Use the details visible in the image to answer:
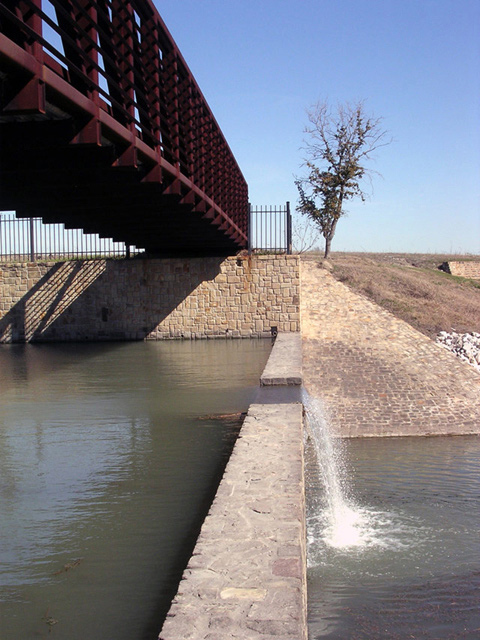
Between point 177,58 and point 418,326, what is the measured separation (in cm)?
1115

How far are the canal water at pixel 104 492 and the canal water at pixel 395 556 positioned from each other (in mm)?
1055

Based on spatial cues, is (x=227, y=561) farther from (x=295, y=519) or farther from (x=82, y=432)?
(x=82, y=432)

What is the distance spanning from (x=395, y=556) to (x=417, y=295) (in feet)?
60.0

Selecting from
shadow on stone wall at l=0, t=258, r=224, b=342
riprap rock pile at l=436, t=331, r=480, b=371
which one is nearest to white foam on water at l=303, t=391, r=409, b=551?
riprap rock pile at l=436, t=331, r=480, b=371

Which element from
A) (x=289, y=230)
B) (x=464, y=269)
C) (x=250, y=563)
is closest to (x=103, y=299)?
(x=289, y=230)

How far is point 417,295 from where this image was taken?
23016mm

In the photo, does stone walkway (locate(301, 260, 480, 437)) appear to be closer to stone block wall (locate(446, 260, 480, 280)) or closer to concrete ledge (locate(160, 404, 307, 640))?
concrete ledge (locate(160, 404, 307, 640))

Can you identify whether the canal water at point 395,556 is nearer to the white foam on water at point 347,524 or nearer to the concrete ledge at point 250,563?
the white foam on water at point 347,524

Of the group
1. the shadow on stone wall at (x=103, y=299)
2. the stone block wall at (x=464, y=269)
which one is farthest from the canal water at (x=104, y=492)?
the stone block wall at (x=464, y=269)

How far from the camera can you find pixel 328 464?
884 centimetres

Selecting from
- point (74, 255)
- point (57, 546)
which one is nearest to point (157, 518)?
point (57, 546)

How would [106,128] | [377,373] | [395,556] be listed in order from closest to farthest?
[395,556]
[106,128]
[377,373]

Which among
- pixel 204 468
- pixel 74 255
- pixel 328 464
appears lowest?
pixel 328 464

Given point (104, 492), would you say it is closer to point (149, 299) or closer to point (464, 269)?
point (149, 299)
